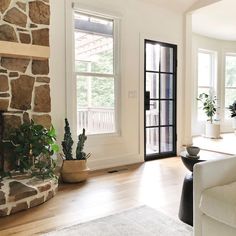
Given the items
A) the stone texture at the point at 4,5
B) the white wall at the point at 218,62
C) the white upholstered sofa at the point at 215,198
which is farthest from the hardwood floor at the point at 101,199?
the white wall at the point at 218,62

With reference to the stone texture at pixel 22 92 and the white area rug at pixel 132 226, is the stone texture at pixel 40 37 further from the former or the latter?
the white area rug at pixel 132 226

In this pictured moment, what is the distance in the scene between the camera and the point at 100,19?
4.17 metres

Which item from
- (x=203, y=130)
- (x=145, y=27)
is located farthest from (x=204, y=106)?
(x=145, y=27)

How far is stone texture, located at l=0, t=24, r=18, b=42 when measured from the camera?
3158 millimetres

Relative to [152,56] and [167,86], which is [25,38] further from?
[167,86]

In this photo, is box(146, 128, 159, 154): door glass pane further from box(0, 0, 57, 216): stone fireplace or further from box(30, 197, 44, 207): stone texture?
box(30, 197, 44, 207): stone texture

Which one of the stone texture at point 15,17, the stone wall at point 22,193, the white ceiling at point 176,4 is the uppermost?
the white ceiling at point 176,4

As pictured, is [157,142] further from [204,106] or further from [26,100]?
[204,106]

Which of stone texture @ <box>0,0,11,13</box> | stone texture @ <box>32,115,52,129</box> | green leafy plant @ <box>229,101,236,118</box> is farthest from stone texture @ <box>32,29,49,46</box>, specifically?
green leafy plant @ <box>229,101,236,118</box>

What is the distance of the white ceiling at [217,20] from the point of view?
513cm

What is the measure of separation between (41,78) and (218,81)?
6.03m

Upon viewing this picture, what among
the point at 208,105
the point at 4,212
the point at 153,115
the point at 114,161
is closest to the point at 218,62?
the point at 208,105

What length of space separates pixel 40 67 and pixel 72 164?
1.33 metres

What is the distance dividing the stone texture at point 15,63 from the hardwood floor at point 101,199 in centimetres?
156
